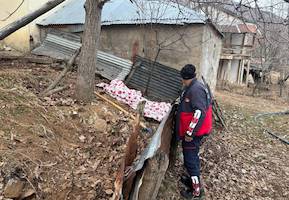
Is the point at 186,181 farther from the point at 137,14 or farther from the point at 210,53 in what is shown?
the point at 137,14

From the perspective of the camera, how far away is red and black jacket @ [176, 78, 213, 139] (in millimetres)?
5066

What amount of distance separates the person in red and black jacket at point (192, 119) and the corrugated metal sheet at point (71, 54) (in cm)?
461

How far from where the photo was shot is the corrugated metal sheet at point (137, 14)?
397 inches

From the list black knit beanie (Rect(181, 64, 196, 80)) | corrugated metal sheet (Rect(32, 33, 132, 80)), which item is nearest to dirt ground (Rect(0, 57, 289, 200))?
corrugated metal sheet (Rect(32, 33, 132, 80))

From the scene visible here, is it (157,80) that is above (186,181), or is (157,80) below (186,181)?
above

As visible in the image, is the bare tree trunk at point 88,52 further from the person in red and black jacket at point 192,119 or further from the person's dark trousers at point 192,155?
the person's dark trousers at point 192,155

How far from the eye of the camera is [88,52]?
709cm

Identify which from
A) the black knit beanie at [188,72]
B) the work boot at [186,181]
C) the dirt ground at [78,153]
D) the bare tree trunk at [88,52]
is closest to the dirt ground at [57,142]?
the dirt ground at [78,153]

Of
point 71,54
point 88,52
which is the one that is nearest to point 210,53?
point 71,54

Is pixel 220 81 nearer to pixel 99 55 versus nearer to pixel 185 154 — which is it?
pixel 99 55

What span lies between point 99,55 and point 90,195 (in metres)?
6.30

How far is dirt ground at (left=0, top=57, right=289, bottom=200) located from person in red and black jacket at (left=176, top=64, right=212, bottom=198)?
0.44 m

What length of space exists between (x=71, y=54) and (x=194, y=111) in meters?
6.35

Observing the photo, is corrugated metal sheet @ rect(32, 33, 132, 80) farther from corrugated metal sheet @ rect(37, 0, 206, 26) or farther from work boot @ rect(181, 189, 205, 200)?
work boot @ rect(181, 189, 205, 200)
